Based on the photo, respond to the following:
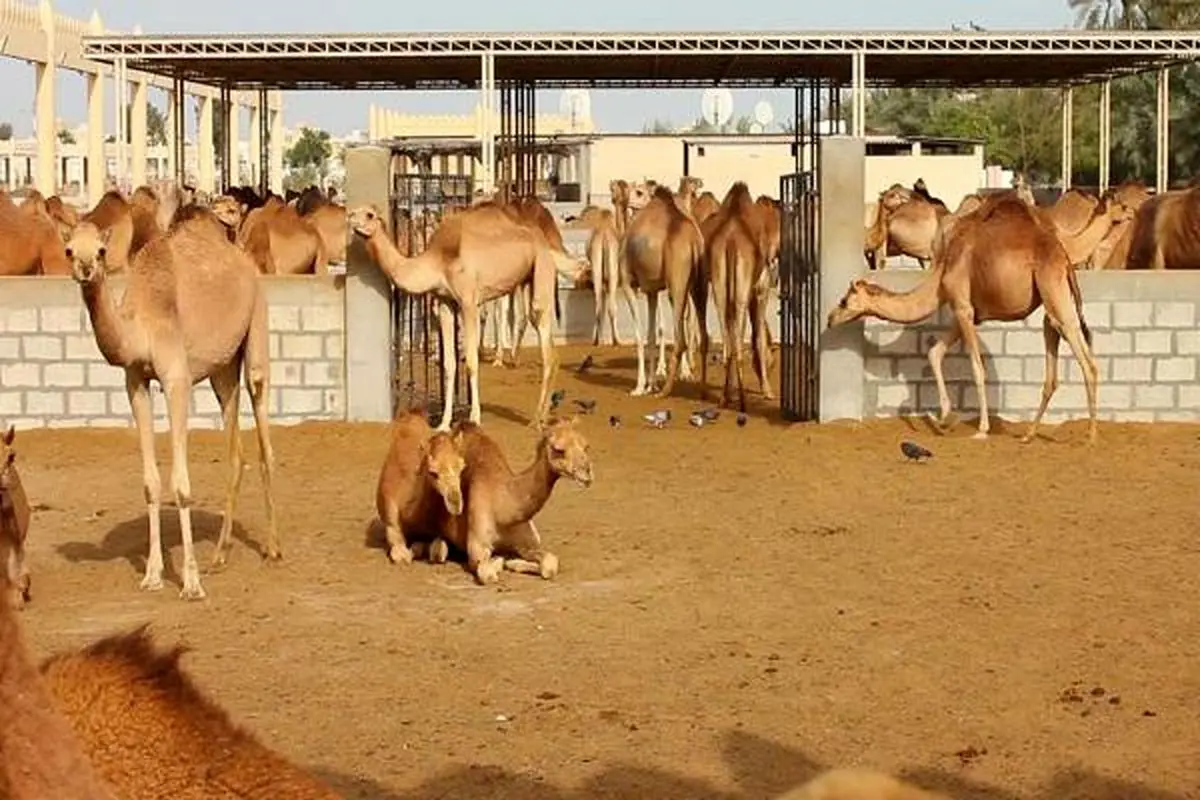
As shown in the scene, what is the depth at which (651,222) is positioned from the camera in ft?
65.1

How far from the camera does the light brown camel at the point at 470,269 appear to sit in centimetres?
1575

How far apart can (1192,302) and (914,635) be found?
8005 mm

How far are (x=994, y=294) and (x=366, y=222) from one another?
15.5 ft

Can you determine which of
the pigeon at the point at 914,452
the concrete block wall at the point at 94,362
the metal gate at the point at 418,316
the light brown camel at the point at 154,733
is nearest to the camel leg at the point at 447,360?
the metal gate at the point at 418,316

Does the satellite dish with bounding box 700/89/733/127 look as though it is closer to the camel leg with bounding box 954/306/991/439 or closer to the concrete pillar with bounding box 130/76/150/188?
the concrete pillar with bounding box 130/76/150/188

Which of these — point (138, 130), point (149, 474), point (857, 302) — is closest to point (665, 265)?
point (857, 302)

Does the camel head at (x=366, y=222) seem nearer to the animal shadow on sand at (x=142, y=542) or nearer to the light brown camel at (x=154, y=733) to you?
the animal shadow on sand at (x=142, y=542)

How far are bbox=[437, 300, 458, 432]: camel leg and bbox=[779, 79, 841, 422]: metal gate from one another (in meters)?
2.75

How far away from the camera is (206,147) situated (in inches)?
1833

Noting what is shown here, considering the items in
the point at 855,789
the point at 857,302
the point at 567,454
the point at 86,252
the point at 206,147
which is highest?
the point at 206,147

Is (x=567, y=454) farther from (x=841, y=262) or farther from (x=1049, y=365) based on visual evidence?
(x=841, y=262)

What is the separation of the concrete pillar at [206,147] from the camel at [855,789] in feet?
141

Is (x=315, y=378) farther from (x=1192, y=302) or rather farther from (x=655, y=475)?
(x=1192, y=302)

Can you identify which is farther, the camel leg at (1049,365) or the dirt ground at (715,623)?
the camel leg at (1049,365)
